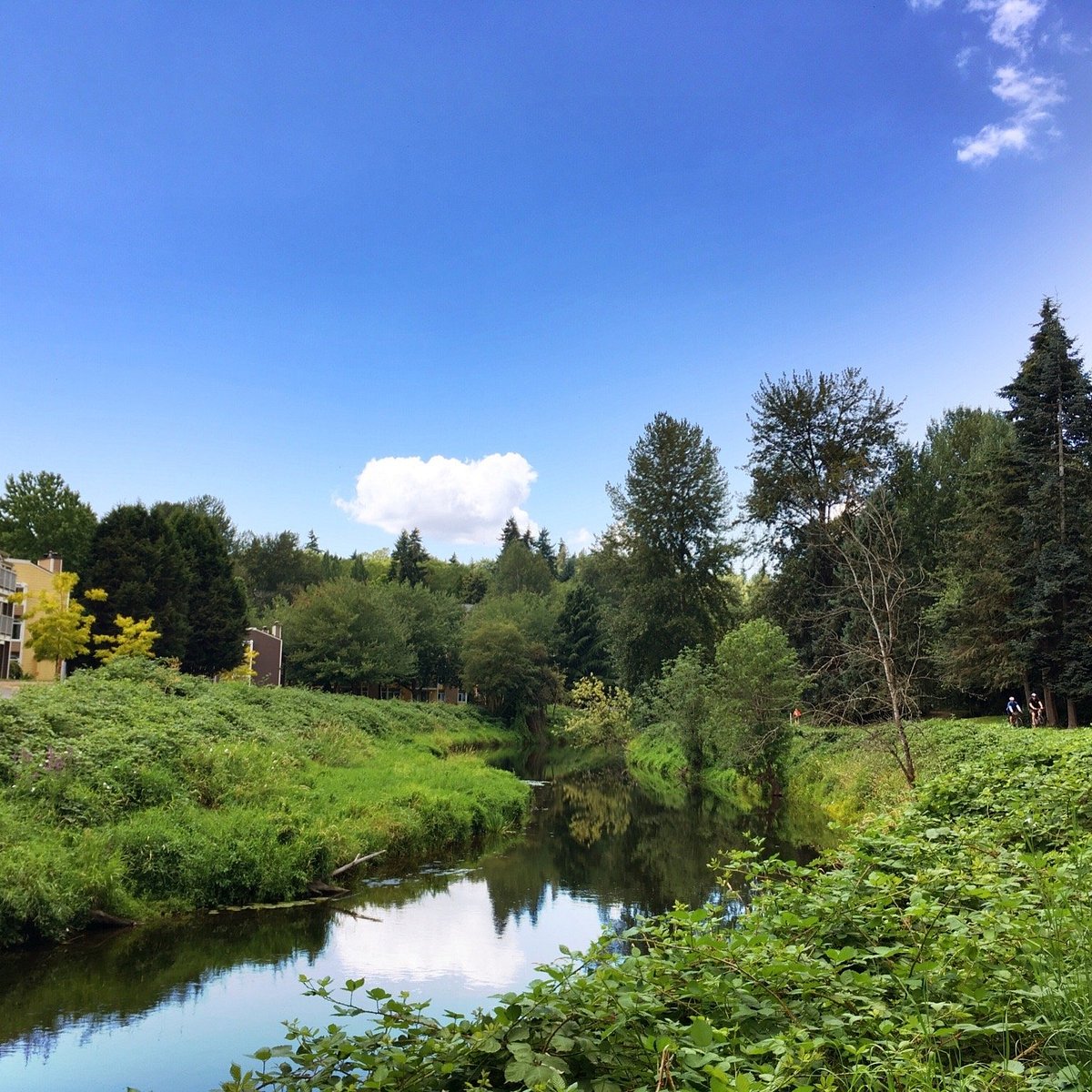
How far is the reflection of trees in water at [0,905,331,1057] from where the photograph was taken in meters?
8.10

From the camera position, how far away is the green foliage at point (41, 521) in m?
51.8

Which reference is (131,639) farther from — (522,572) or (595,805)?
(522,572)

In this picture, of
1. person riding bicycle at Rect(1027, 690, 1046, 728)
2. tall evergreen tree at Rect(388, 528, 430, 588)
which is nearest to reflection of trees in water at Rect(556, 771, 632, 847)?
person riding bicycle at Rect(1027, 690, 1046, 728)

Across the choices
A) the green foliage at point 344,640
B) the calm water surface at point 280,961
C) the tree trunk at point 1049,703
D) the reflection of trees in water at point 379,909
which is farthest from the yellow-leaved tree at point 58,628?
Result: the tree trunk at point 1049,703

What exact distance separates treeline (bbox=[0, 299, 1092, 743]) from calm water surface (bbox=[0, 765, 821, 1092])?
5.79 m

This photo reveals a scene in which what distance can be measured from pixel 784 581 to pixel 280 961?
2673cm

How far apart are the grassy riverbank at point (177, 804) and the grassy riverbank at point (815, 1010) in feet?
28.4

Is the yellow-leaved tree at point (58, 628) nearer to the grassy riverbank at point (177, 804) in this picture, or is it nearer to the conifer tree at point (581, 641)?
the grassy riverbank at point (177, 804)

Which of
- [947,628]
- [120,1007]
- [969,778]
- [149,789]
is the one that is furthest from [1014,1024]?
[947,628]

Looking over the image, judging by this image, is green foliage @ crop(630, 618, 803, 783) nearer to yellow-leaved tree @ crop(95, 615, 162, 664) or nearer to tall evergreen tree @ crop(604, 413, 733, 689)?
tall evergreen tree @ crop(604, 413, 733, 689)

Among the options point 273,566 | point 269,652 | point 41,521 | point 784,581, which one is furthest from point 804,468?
point 273,566

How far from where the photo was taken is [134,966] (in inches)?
378

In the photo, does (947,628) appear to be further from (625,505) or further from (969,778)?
(969,778)

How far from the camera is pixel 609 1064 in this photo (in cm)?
318
